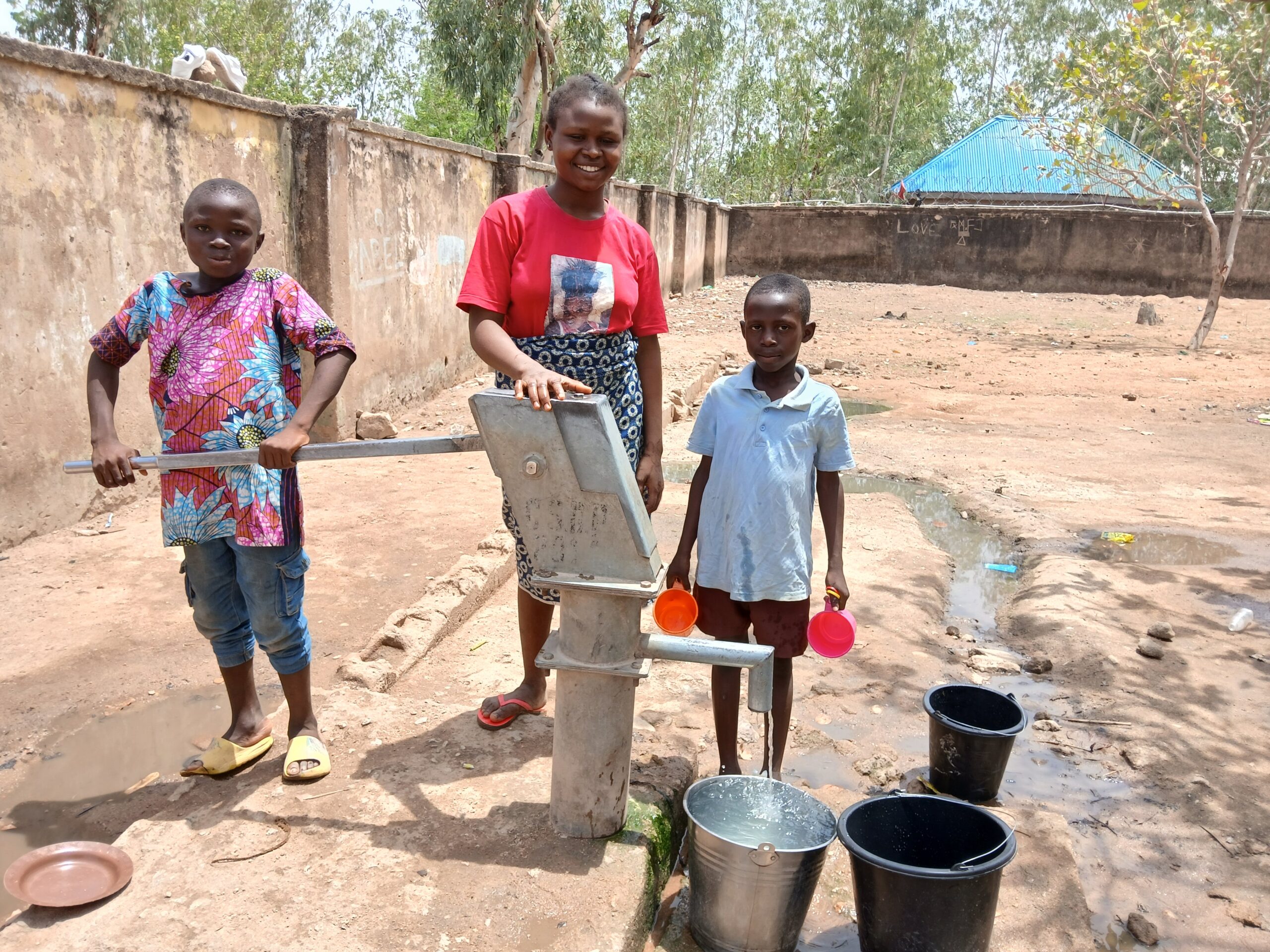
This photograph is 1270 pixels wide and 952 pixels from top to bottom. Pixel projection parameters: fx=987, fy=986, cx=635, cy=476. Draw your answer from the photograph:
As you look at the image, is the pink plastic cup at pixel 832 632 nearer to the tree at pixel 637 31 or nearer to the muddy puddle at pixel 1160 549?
the muddy puddle at pixel 1160 549

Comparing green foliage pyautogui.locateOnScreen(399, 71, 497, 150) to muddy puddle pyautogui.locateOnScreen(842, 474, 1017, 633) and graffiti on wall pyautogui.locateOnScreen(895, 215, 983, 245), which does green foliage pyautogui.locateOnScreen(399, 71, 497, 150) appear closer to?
graffiti on wall pyautogui.locateOnScreen(895, 215, 983, 245)

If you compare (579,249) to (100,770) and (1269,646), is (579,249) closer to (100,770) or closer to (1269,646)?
(100,770)

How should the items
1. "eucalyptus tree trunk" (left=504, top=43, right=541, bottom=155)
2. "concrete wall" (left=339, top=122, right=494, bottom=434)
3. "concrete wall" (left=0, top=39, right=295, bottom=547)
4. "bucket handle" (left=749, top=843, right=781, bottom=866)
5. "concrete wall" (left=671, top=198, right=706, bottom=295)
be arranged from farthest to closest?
"eucalyptus tree trunk" (left=504, top=43, right=541, bottom=155)
"concrete wall" (left=671, top=198, right=706, bottom=295)
"concrete wall" (left=339, top=122, right=494, bottom=434)
"concrete wall" (left=0, top=39, right=295, bottom=547)
"bucket handle" (left=749, top=843, right=781, bottom=866)

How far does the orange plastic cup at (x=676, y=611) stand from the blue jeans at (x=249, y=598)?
2.78ft

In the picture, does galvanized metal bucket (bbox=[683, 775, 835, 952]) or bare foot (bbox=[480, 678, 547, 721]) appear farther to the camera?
bare foot (bbox=[480, 678, 547, 721])

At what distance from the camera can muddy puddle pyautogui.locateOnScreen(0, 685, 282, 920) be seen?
8.21 ft

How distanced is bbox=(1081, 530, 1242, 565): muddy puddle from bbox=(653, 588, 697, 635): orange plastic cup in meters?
3.30

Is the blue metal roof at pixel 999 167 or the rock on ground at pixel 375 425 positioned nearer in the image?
the rock on ground at pixel 375 425

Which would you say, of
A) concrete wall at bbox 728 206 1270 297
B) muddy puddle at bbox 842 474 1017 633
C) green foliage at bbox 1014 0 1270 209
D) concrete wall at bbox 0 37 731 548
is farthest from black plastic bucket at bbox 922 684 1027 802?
concrete wall at bbox 728 206 1270 297

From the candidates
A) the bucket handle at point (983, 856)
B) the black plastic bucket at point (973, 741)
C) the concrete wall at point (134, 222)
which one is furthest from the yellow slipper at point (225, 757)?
the concrete wall at point (134, 222)

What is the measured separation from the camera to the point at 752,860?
192 cm

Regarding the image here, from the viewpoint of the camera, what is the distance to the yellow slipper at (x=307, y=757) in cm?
231

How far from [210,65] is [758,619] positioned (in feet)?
16.3

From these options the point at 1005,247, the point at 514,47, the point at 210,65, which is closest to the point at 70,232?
the point at 210,65
